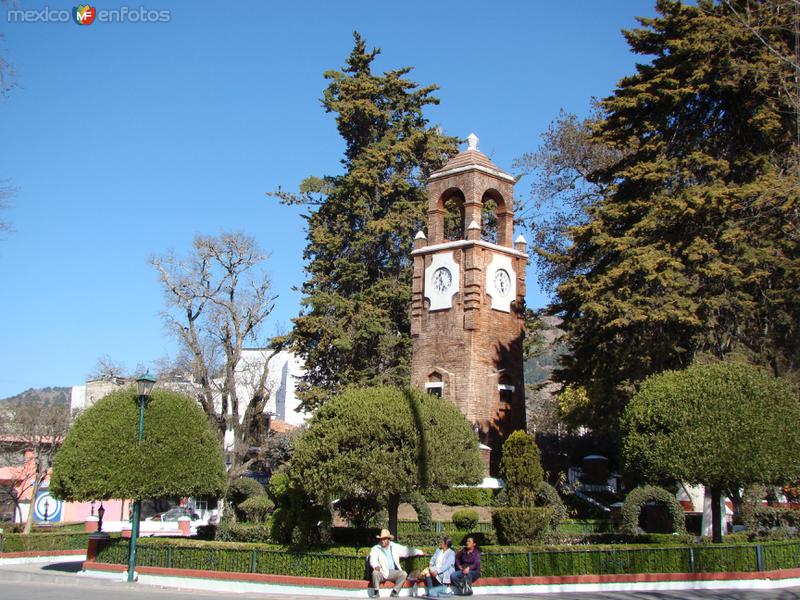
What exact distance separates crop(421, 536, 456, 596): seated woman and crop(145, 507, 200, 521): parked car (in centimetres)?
3063

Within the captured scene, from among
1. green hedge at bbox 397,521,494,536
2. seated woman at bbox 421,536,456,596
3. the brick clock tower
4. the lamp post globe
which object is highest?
the brick clock tower

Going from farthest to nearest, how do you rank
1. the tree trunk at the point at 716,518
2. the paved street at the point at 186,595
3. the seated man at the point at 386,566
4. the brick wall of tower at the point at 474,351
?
the brick wall of tower at the point at 474,351 → the tree trunk at the point at 716,518 → the seated man at the point at 386,566 → the paved street at the point at 186,595

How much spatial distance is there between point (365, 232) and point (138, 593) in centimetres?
2348

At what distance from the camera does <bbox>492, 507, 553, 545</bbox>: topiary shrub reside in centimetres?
1844

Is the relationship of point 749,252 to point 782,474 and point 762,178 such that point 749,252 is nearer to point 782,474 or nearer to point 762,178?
point 762,178

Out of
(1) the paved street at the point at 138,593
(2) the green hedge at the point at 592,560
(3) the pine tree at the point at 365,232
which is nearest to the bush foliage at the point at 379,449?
(2) the green hedge at the point at 592,560

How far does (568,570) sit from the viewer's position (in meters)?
16.6

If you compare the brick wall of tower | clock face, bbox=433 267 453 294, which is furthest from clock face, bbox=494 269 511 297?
clock face, bbox=433 267 453 294

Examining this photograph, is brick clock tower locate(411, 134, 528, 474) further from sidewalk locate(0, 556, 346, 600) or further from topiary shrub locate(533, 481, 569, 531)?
sidewalk locate(0, 556, 346, 600)

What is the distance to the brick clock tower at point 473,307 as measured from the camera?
29.5 m

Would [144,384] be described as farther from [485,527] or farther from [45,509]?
[45,509]

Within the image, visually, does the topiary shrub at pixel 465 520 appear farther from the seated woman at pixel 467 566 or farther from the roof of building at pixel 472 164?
the roof of building at pixel 472 164

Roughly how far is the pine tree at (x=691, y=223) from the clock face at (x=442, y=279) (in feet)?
13.4

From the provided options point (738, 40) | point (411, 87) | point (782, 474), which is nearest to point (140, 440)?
point (782, 474)
